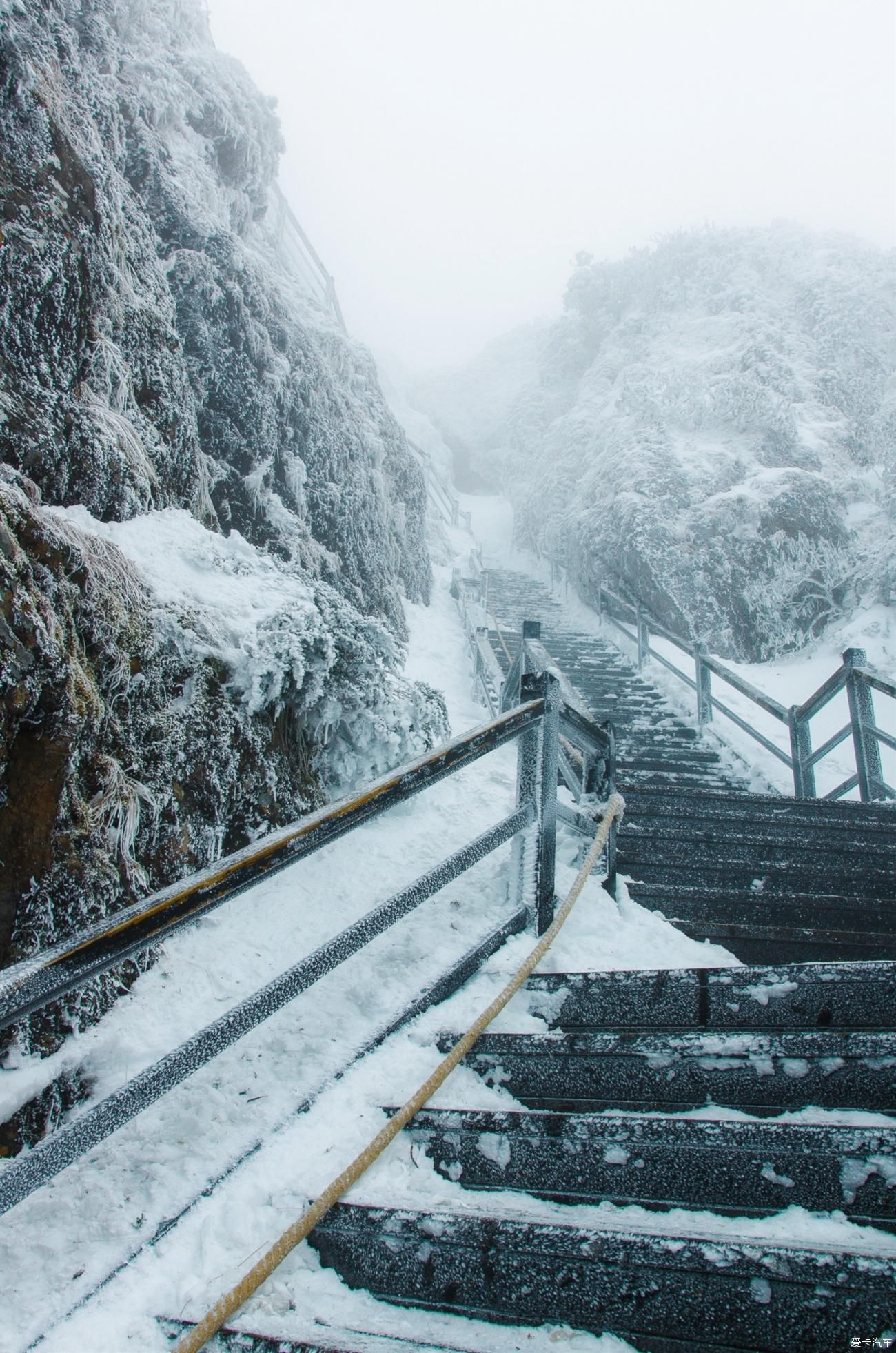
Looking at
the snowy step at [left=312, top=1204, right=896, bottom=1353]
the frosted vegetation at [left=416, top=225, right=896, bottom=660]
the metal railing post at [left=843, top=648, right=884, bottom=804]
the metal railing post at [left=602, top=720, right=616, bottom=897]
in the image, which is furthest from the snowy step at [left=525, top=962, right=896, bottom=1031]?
the frosted vegetation at [left=416, top=225, right=896, bottom=660]

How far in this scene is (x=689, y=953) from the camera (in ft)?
9.72

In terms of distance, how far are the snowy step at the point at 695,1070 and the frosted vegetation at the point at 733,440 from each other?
11.8 meters

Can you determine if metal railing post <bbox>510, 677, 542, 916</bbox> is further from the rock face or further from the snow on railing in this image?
the snow on railing

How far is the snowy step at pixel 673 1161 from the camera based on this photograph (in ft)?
4.91

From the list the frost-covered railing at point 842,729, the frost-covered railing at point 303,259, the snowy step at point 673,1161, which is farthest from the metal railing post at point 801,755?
the frost-covered railing at point 303,259

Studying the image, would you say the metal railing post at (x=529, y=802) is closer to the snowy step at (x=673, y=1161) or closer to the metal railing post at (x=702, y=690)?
the snowy step at (x=673, y=1161)

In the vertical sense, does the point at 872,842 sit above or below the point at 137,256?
below

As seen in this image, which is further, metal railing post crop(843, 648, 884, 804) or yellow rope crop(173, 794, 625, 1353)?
metal railing post crop(843, 648, 884, 804)

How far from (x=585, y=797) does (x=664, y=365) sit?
17.6 metres

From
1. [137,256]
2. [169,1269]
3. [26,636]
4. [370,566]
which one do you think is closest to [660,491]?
[370,566]

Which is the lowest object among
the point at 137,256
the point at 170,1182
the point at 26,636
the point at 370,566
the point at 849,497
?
the point at 170,1182

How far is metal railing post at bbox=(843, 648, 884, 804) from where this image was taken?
517cm

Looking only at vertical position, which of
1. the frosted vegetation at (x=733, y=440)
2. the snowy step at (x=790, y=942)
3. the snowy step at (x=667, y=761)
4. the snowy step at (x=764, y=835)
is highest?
the frosted vegetation at (x=733, y=440)

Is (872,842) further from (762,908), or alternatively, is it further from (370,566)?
(370,566)
